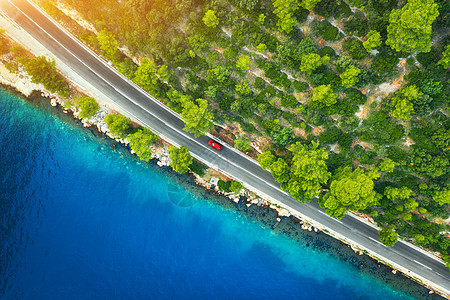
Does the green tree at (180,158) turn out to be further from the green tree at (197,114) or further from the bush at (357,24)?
the bush at (357,24)

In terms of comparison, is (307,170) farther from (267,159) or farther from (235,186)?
(235,186)

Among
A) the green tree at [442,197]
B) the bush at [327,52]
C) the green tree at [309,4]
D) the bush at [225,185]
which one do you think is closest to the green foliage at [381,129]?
the green tree at [442,197]

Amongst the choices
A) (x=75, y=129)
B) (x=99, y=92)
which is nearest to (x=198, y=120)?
(x=99, y=92)

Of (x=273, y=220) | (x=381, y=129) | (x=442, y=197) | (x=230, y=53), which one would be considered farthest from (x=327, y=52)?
(x=273, y=220)

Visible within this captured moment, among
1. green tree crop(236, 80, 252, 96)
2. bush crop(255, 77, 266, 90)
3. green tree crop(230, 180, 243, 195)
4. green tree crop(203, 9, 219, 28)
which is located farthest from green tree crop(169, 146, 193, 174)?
green tree crop(203, 9, 219, 28)

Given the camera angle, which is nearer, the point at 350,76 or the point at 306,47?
the point at 350,76

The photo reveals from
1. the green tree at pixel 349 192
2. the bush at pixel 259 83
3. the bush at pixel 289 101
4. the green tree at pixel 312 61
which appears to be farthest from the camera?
the bush at pixel 289 101
